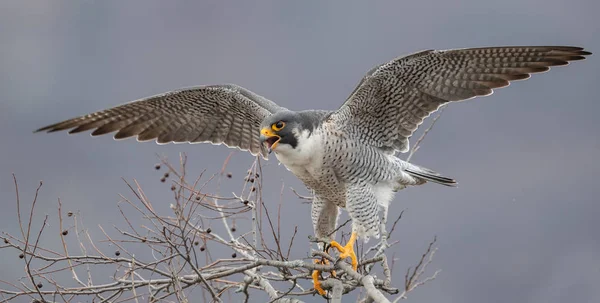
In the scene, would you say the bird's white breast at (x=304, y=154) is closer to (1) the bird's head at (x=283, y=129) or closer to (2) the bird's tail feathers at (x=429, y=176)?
(1) the bird's head at (x=283, y=129)

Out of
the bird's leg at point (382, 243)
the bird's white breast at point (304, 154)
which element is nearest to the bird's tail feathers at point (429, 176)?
the bird's leg at point (382, 243)

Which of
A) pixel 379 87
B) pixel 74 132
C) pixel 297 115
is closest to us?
pixel 297 115

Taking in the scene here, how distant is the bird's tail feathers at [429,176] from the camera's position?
638 centimetres

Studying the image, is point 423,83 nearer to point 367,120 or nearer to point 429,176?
point 367,120

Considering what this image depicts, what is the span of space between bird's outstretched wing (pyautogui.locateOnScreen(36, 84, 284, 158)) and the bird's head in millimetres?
926

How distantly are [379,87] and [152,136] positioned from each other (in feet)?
7.86

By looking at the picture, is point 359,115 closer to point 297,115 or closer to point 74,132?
point 297,115

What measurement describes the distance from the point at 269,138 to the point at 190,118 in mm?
1639

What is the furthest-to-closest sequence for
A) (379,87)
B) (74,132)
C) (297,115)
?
(74,132), (379,87), (297,115)

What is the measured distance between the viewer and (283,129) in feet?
18.5

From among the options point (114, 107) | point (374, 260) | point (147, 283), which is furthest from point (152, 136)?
point (374, 260)

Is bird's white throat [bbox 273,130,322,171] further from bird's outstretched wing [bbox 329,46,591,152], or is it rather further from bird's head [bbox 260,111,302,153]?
bird's outstretched wing [bbox 329,46,591,152]

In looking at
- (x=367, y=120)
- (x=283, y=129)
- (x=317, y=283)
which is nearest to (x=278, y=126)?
(x=283, y=129)

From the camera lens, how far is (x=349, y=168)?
5.95 metres
